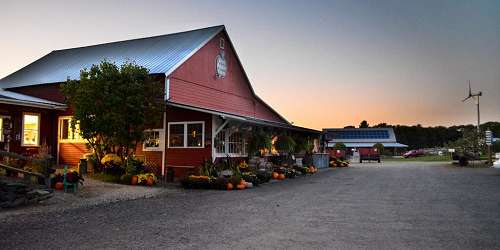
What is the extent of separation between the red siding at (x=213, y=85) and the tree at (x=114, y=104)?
310cm

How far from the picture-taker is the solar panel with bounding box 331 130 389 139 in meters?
72.9

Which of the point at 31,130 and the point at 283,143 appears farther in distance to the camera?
the point at 283,143

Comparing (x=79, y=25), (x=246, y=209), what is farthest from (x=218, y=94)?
(x=246, y=209)

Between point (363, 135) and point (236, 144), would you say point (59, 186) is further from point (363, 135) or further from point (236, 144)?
point (363, 135)

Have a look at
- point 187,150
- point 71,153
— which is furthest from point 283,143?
point 71,153

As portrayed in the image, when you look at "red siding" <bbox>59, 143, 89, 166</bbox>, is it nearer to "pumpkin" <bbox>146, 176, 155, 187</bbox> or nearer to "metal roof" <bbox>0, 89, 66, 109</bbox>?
"metal roof" <bbox>0, 89, 66, 109</bbox>

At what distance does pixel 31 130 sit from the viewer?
19672mm

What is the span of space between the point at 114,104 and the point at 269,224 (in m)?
9.92

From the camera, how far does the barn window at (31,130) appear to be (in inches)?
758

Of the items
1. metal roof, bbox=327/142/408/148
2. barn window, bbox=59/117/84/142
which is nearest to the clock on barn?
barn window, bbox=59/117/84/142

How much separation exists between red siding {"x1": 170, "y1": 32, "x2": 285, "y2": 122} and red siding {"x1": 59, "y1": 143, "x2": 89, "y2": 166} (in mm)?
5499

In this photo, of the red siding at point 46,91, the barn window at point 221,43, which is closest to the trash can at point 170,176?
the red siding at point 46,91

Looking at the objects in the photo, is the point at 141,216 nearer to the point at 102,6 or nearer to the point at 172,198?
the point at 172,198

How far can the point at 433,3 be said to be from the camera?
64.7ft
